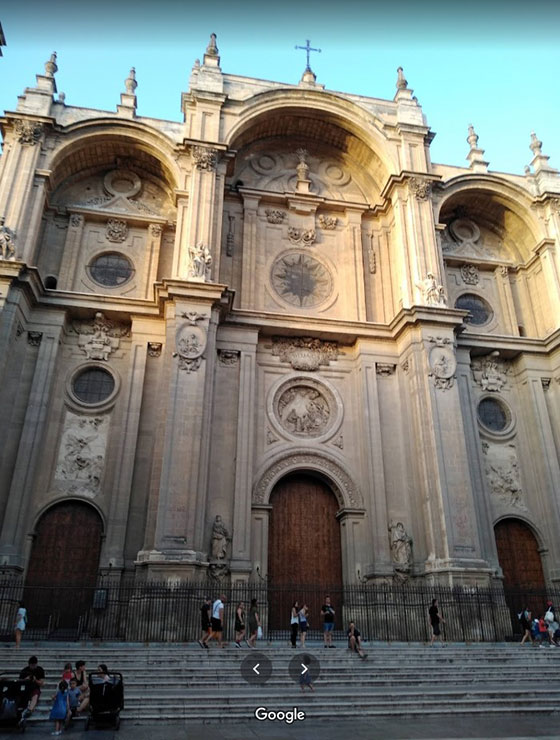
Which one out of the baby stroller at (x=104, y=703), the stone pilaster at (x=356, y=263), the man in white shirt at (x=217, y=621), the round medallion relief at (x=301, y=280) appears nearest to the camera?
the baby stroller at (x=104, y=703)

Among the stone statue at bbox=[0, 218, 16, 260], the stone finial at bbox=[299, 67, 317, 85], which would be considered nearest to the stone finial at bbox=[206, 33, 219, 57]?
the stone finial at bbox=[299, 67, 317, 85]

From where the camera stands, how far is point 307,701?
9.38 m

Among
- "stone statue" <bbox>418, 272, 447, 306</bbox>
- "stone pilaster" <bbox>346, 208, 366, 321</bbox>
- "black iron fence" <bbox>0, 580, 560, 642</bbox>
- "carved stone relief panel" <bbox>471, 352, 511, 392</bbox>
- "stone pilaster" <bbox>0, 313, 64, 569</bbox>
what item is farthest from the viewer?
"carved stone relief panel" <bbox>471, 352, 511, 392</bbox>

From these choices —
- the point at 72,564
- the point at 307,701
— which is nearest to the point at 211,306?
the point at 72,564

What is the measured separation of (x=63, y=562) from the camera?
16906 mm

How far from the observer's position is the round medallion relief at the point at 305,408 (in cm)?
1986

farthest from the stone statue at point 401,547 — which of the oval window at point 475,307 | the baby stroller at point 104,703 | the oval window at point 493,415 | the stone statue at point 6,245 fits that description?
the stone statue at point 6,245

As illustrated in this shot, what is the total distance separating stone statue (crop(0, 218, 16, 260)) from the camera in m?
17.8

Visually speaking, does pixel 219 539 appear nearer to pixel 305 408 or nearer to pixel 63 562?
pixel 63 562

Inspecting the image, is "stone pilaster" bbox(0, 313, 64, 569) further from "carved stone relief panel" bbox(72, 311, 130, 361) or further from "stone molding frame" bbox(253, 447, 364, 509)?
"stone molding frame" bbox(253, 447, 364, 509)

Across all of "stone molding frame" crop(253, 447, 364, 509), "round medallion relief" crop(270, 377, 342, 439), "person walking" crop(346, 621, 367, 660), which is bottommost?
"person walking" crop(346, 621, 367, 660)

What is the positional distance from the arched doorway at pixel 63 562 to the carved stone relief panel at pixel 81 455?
56cm

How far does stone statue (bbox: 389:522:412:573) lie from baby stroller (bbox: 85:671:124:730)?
11396 millimetres

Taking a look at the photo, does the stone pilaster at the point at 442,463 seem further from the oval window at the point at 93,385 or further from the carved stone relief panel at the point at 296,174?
the oval window at the point at 93,385
